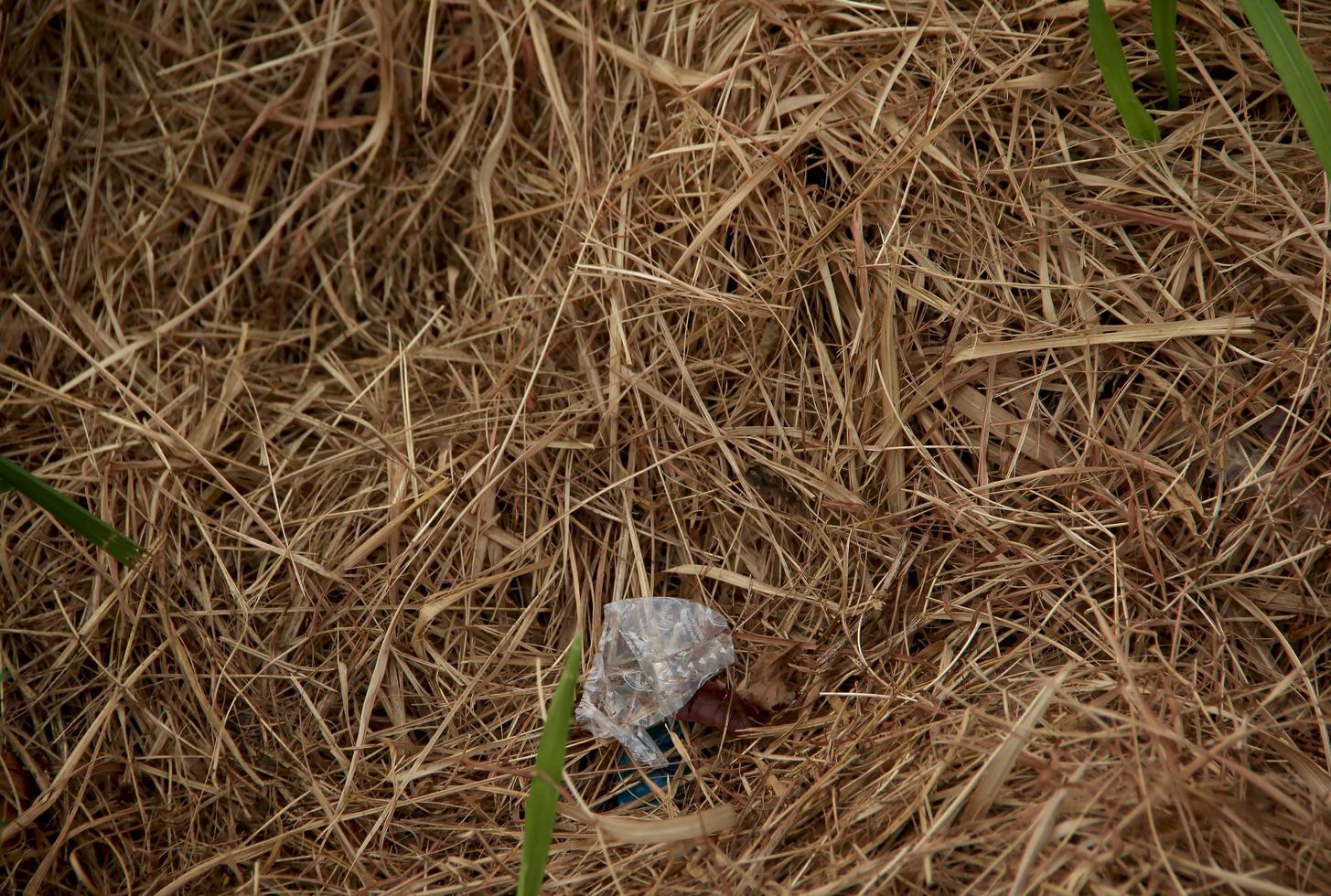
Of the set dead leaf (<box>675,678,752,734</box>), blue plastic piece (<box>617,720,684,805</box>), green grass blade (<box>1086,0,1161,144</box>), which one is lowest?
blue plastic piece (<box>617,720,684,805</box>)

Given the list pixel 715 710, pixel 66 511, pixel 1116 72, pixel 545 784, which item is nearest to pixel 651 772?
pixel 715 710

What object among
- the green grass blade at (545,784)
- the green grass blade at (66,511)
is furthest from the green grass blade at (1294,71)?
the green grass blade at (66,511)

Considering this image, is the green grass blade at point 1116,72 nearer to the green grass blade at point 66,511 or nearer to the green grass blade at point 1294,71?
the green grass blade at point 1294,71

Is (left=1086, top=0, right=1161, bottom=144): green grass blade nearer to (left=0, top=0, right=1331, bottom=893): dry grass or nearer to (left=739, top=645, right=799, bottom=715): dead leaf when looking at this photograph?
(left=0, top=0, right=1331, bottom=893): dry grass

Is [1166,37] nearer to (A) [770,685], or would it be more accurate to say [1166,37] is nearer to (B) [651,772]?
(A) [770,685]

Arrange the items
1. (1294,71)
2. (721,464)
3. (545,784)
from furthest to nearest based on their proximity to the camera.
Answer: (721,464) → (1294,71) → (545,784)

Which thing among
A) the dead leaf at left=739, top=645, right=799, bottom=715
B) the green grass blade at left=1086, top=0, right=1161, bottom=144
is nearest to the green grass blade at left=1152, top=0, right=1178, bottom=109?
the green grass blade at left=1086, top=0, right=1161, bottom=144
